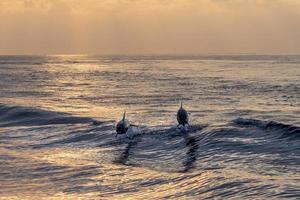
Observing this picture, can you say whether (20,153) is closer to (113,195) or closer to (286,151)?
(113,195)

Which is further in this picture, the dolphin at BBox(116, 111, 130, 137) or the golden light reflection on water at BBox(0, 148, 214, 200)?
the dolphin at BBox(116, 111, 130, 137)

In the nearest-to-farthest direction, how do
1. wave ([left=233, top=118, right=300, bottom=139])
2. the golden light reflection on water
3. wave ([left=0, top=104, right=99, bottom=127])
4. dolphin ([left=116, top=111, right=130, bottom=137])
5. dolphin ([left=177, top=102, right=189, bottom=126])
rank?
the golden light reflection on water < wave ([left=233, top=118, right=300, bottom=139]) < dolphin ([left=116, top=111, right=130, bottom=137]) < dolphin ([left=177, top=102, right=189, bottom=126]) < wave ([left=0, top=104, right=99, bottom=127])

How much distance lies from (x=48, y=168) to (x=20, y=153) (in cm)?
417

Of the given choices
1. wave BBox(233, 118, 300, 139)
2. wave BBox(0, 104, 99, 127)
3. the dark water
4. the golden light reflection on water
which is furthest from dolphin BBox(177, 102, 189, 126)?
wave BBox(0, 104, 99, 127)

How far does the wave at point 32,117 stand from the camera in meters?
37.6

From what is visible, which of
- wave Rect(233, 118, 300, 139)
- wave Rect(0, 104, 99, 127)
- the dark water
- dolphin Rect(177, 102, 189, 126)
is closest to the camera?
the dark water

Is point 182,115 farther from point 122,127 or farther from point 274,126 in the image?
point 274,126

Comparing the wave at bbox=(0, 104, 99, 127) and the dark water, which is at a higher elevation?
the dark water

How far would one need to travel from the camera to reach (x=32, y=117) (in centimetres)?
4028

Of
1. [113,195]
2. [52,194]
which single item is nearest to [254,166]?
[113,195]

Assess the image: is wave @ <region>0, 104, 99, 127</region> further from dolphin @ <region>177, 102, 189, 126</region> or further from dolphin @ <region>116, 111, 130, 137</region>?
dolphin @ <region>177, 102, 189, 126</region>

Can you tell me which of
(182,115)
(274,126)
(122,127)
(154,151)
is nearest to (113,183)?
(154,151)

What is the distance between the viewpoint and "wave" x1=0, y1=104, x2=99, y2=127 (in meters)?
37.6

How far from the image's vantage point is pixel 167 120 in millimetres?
34844
